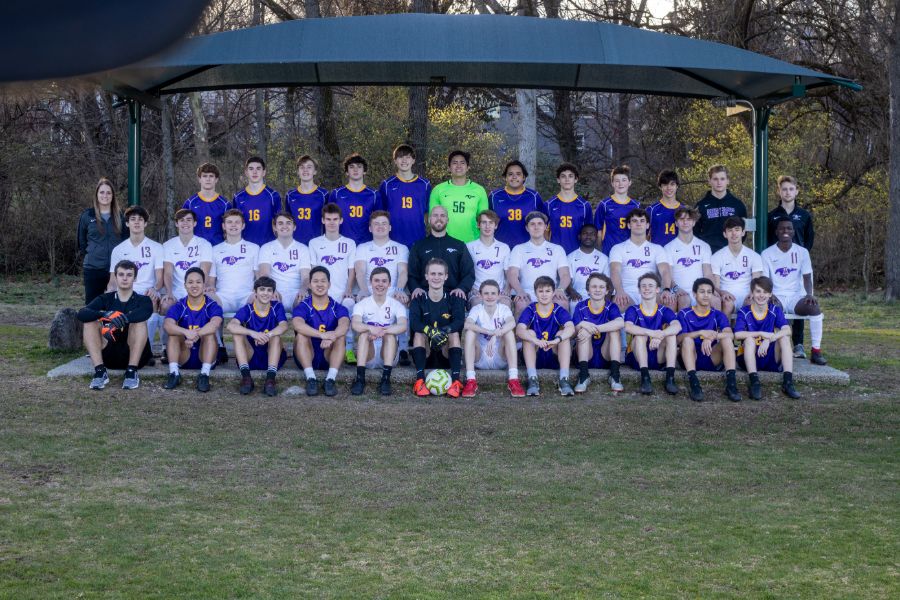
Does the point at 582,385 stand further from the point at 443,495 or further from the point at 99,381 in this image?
the point at 99,381

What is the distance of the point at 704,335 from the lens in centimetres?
906

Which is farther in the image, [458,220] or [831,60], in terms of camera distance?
[831,60]

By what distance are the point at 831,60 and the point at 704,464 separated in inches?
756

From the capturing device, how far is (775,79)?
1024cm

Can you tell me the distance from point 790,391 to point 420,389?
341cm

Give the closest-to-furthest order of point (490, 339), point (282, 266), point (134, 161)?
point (490, 339), point (282, 266), point (134, 161)

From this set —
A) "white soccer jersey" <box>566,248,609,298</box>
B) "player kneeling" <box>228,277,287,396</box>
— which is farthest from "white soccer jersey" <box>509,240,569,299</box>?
"player kneeling" <box>228,277,287,396</box>

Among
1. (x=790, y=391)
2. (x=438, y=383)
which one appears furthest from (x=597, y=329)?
(x=790, y=391)

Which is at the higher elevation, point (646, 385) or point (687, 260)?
point (687, 260)

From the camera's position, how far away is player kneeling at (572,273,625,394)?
29.6 feet

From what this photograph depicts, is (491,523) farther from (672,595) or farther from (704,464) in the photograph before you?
(704,464)

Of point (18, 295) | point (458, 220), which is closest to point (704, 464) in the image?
point (458, 220)

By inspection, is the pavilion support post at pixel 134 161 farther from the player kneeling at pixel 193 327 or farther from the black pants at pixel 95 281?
the player kneeling at pixel 193 327

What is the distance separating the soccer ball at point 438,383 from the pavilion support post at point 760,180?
13.0 feet
